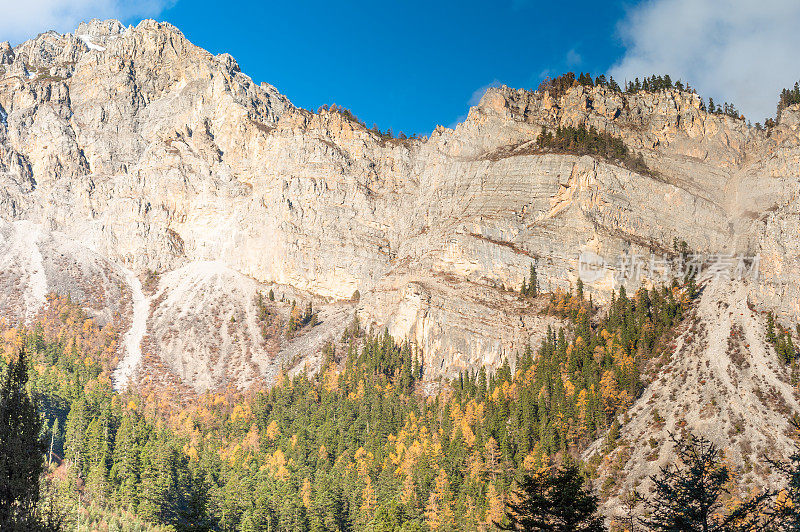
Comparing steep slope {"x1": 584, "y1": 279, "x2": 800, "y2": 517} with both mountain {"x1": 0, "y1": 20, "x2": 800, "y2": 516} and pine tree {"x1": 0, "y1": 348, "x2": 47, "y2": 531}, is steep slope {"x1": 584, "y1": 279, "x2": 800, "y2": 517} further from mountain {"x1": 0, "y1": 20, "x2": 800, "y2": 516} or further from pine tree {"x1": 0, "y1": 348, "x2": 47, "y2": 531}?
pine tree {"x1": 0, "y1": 348, "x2": 47, "y2": 531}

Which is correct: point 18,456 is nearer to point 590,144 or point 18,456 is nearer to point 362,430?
point 362,430

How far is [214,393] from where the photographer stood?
15650 centimetres

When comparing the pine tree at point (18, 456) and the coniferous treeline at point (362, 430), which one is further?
the coniferous treeline at point (362, 430)

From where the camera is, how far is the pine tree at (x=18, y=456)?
98.0ft

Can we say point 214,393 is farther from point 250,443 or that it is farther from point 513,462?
point 513,462

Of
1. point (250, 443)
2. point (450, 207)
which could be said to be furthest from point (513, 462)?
point (450, 207)

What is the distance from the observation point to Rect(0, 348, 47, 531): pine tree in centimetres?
2986

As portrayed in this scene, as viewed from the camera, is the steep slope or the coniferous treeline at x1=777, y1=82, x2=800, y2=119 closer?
the steep slope

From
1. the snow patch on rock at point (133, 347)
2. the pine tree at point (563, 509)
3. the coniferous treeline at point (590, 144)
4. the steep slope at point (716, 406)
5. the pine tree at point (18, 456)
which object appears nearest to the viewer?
the pine tree at point (18, 456)

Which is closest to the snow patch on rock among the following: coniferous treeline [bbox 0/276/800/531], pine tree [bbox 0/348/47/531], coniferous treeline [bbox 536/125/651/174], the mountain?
the mountain

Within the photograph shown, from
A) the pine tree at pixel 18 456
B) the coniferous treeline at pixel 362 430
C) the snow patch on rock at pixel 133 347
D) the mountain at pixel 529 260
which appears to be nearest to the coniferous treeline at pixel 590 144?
the mountain at pixel 529 260

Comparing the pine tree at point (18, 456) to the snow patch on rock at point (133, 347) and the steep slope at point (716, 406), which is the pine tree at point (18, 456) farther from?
the snow patch on rock at point (133, 347)

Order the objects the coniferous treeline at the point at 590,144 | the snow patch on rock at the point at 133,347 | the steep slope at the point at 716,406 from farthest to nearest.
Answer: the coniferous treeline at the point at 590,144
the snow patch on rock at the point at 133,347
the steep slope at the point at 716,406

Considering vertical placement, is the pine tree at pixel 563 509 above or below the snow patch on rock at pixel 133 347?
below
